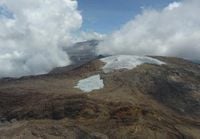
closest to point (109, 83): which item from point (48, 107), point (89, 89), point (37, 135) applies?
point (89, 89)

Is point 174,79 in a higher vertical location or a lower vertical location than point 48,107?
higher

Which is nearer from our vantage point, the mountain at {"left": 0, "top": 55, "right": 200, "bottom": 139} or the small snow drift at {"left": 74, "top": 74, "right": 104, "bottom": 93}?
the mountain at {"left": 0, "top": 55, "right": 200, "bottom": 139}

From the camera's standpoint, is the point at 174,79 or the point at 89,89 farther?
the point at 174,79

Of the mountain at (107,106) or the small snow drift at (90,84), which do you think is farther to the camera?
the small snow drift at (90,84)

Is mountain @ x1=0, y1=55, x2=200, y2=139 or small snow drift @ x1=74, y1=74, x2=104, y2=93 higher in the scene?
small snow drift @ x1=74, y1=74, x2=104, y2=93

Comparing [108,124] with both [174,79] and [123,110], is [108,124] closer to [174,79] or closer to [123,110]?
[123,110]

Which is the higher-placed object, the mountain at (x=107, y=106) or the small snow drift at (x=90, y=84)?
the small snow drift at (x=90, y=84)
